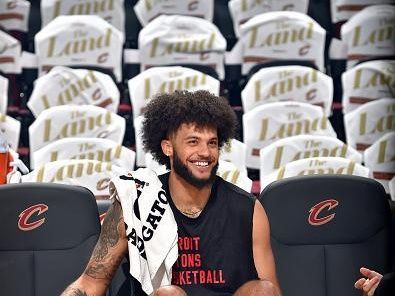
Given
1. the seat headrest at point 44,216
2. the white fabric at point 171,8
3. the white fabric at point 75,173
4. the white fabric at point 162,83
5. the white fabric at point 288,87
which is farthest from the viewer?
the white fabric at point 171,8

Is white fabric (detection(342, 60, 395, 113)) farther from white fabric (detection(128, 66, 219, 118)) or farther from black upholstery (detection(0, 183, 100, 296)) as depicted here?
black upholstery (detection(0, 183, 100, 296))

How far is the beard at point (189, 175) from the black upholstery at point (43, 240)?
35cm

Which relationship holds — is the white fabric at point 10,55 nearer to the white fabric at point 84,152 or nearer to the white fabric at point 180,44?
the white fabric at point 180,44

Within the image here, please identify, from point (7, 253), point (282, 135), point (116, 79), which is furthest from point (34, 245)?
point (116, 79)

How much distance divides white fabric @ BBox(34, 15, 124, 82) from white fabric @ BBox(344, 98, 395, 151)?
1.37 m

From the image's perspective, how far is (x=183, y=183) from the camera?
3.10 metres

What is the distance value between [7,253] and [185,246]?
0.60m

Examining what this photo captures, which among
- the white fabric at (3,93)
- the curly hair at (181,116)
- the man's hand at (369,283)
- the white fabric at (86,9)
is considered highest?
the curly hair at (181,116)

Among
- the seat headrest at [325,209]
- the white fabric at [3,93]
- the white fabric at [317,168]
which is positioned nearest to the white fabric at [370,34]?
the white fabric at [317,168]

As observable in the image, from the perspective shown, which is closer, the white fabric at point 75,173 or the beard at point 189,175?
the beard at point 189,175

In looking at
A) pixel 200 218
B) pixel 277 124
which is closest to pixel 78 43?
pixel 277 124

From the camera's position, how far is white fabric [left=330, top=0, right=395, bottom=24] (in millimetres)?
6289

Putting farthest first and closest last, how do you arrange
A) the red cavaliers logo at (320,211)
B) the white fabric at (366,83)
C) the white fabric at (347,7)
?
1. the white fabric at (347,7)
2. the white fabric at (366,83)
3. the red cavaliers logo at (320,211)

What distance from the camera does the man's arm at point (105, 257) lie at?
9.67 feet
